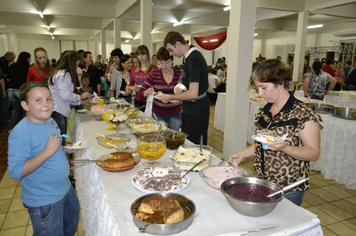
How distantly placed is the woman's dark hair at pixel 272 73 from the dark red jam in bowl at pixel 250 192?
0.51 metres

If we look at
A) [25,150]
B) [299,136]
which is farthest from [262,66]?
[25,150]

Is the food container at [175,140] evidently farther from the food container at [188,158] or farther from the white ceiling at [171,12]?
the white ceiling at [171,12]

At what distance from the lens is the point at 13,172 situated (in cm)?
114

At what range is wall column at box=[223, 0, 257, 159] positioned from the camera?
10.3ft

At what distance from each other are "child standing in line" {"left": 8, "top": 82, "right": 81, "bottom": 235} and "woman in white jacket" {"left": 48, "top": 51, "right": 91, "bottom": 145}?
1251 mm

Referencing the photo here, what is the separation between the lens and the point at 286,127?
1.26 metres

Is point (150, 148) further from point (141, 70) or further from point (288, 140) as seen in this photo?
point (141, 70)

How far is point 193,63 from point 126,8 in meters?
4.45

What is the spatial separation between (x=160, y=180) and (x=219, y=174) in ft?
0.94

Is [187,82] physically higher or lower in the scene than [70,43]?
lower

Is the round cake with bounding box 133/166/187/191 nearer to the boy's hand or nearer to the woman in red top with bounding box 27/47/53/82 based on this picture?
the boy's hand

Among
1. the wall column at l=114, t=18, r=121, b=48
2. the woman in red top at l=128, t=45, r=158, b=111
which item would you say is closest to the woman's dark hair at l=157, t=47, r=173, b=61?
the woman in red top at l=128, t=45, r=158, b=111

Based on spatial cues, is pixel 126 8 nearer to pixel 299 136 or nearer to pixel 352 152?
pixel 352 152

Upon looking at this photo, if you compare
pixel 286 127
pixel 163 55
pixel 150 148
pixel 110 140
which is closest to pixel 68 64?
pixel 163 55
